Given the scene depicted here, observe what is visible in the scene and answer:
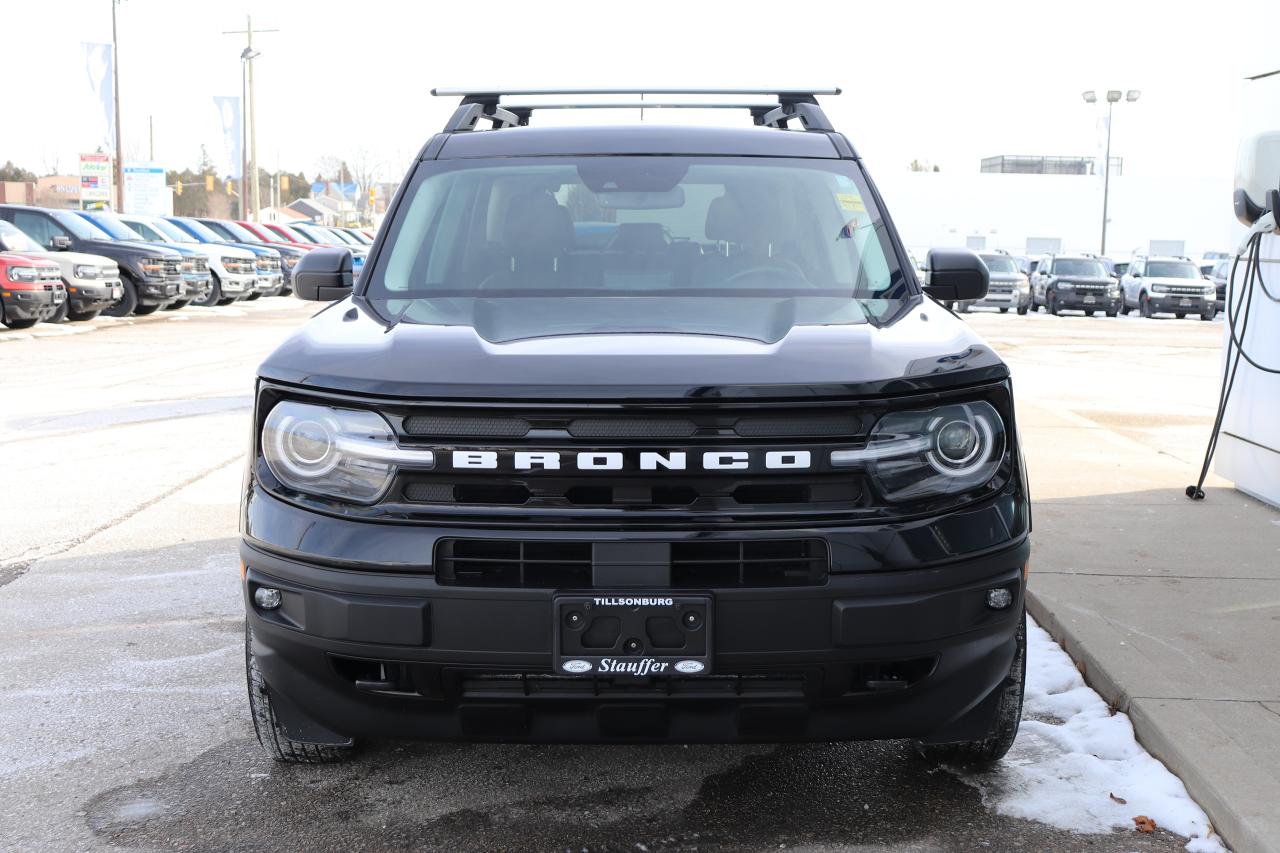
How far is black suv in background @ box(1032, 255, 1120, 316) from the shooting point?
32.4m

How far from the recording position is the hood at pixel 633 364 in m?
2.79

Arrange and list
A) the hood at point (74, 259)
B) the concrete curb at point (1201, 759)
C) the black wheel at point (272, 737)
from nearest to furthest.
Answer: the concrete curb at point (1201, 759) < the black wheel at point (272, 737) < the hood at point (74, 259)

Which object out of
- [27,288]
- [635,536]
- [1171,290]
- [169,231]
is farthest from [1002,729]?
[1171,290]

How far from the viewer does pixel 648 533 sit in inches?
108

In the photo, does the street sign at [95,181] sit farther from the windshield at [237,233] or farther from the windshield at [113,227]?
the windshield at [113,227]

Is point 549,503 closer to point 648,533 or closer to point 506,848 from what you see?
point 648,533

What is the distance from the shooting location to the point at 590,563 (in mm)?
2744

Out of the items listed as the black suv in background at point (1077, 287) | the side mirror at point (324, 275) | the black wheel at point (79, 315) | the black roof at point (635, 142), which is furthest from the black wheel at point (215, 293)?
the black roof at point (635, 142)

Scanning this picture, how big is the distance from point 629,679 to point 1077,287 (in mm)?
31774

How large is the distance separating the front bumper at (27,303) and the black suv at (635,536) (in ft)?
58.6

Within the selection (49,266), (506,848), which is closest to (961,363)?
(506,848)

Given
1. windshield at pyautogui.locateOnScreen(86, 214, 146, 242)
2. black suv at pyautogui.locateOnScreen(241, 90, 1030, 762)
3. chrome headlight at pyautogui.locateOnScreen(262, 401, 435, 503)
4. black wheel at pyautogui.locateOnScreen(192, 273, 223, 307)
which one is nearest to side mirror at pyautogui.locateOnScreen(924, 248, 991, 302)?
black suv at pyautogui.locateOnScreen(241, 90, 1030, 762)

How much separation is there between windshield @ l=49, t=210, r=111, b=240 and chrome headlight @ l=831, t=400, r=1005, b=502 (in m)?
22.6

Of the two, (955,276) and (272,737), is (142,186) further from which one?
(272,737)
